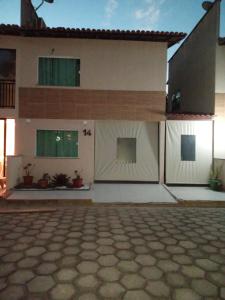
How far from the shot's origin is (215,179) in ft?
39.1

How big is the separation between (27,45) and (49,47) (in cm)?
102

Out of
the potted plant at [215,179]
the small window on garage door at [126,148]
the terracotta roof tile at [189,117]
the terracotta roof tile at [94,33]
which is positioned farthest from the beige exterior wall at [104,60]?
the potted plant at [215,179]

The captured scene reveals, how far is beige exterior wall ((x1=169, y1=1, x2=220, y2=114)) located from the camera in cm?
1292

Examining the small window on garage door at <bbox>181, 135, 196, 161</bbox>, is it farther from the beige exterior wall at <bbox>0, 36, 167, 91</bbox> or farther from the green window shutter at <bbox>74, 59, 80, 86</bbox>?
the green window shutter at <bbox>74, 59, 80, 86</bbox>

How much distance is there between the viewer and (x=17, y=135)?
12180mm

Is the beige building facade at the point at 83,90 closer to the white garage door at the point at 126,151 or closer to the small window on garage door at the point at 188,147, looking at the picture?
the white garage door at the point at 126,151

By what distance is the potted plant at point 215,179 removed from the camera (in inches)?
457

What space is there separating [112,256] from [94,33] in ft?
32.4

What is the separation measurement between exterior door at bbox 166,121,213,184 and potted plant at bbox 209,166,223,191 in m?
0.24

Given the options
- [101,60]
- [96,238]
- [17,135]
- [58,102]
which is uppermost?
[101,60]

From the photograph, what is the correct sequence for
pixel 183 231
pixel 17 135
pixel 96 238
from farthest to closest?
pixel 17 135
pixel 183 231
pixel 96 238

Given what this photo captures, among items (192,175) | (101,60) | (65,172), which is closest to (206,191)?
(192,175)

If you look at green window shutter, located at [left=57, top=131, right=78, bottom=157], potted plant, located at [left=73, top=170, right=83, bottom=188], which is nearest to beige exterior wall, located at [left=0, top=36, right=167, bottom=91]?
green window shutter, located at [left=57, top=131, right=78, bottom=157]

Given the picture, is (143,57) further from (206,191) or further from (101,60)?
(206,191)
